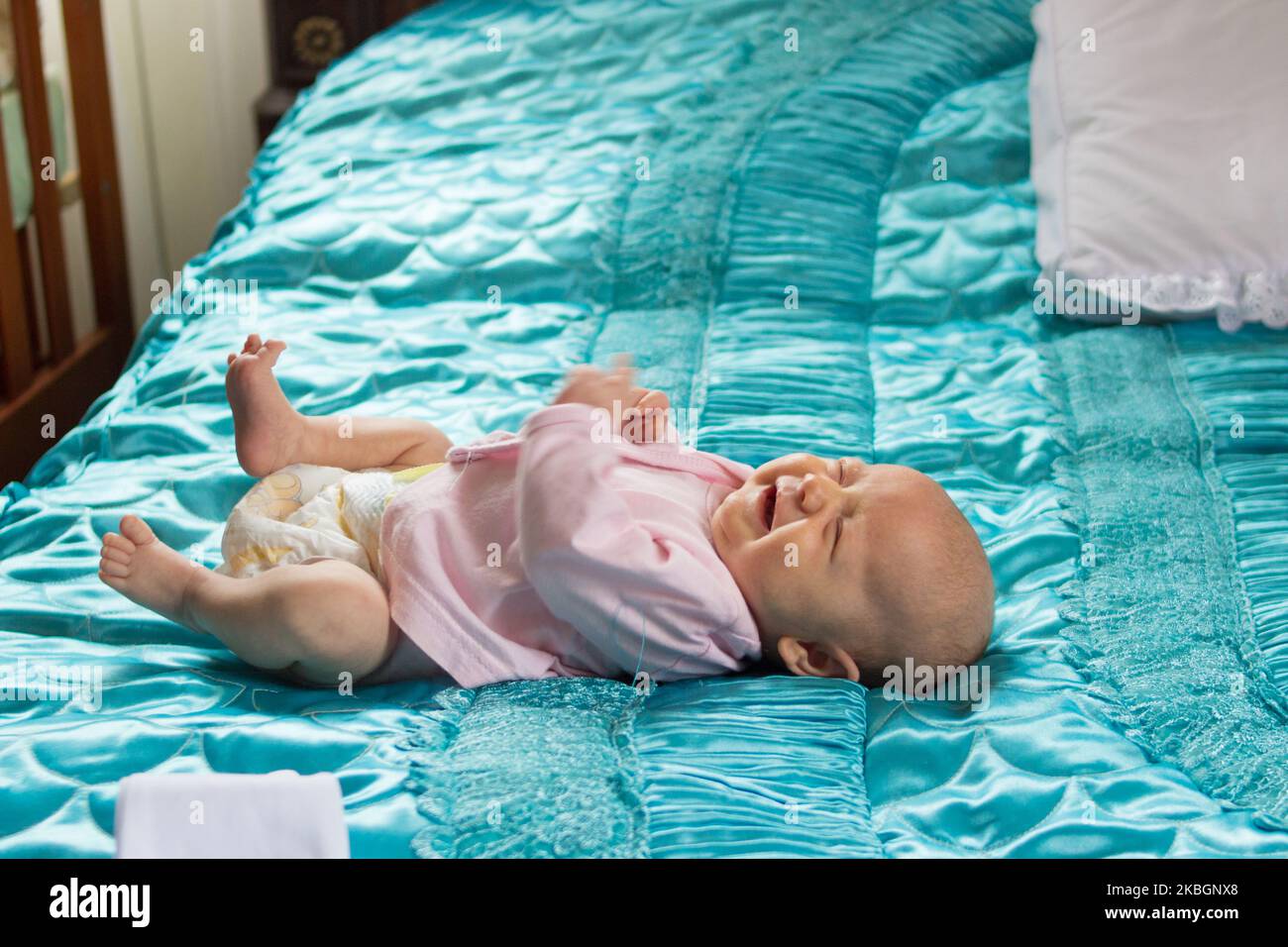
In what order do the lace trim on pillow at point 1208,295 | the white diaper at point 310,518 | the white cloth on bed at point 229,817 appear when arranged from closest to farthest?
Result: the white cloth on bed at point 229,817 < the white diaper at point 310,518 < the lace trim on pillow at point 1208,295

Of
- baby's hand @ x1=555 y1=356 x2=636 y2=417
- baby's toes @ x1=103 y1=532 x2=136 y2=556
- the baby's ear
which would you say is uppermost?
baby's hand @ x1=555 y1=356 x2=636 y2=417

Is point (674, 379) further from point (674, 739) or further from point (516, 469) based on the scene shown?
point (674, 739)

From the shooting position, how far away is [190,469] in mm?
1369

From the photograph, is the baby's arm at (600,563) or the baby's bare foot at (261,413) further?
the baby's bare foot at (261,413)

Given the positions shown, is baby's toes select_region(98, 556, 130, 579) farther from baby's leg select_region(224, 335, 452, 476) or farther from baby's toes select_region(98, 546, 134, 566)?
baby's leg select_region(224, 335, 452, 476)

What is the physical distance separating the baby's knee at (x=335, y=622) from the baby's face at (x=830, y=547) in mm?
280

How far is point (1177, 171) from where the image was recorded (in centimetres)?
166

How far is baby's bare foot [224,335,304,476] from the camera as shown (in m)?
1.20

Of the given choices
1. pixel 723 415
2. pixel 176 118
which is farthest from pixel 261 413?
pixel 176 118

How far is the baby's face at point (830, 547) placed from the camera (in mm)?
1053

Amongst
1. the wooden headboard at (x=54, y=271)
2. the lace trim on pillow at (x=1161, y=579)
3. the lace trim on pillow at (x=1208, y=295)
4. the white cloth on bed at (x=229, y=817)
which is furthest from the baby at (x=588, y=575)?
the wooden headboard at (x=54, y=271)

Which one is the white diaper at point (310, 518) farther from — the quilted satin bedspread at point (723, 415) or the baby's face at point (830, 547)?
the baby's face at point (830, 547)

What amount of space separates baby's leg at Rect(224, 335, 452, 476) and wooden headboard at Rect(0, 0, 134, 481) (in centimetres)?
95

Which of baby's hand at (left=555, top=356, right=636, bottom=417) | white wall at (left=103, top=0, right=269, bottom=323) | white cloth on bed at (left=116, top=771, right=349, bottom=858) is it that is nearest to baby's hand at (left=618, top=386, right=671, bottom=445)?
baby's hand at (left=555, top=356, right=636, bottom=417)
